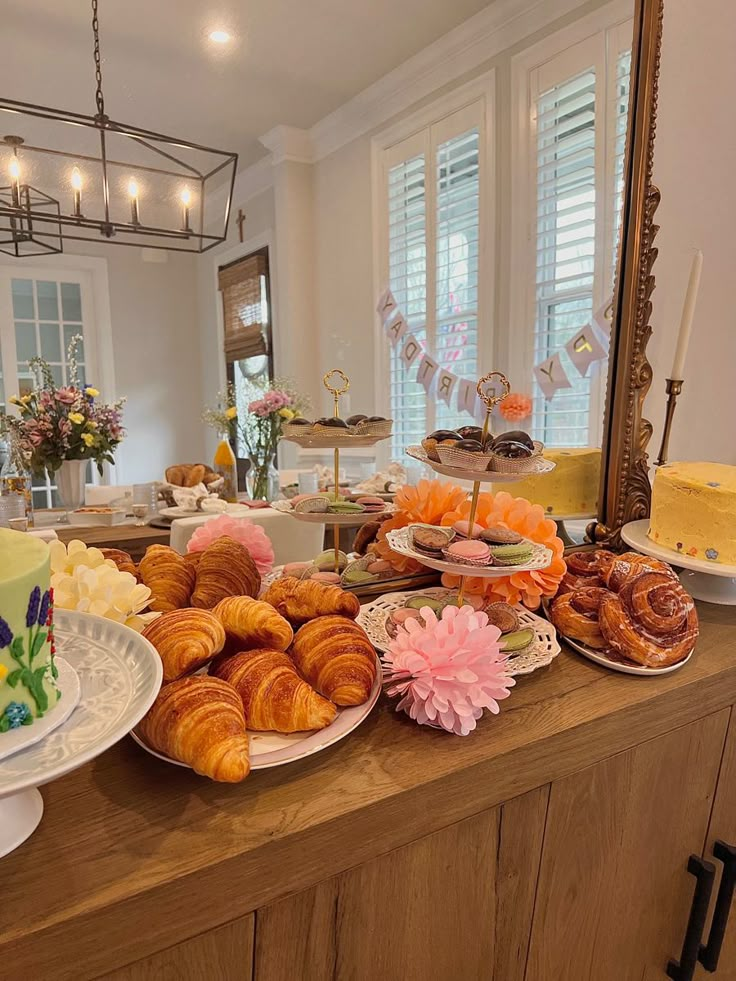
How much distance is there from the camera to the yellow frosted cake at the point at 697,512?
0.95 meters

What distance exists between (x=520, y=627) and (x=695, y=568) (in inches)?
12.3

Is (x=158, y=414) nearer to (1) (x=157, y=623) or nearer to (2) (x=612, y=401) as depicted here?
(1) (x=157, y=623)

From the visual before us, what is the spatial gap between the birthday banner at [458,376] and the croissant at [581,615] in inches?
13.8

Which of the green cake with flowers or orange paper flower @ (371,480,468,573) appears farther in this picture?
orange paper flower @ (371,480,468,573)

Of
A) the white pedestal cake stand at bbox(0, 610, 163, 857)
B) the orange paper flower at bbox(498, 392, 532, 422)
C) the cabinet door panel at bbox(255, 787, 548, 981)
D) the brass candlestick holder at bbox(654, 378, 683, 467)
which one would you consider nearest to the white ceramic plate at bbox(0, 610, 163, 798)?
the white pedestal cake stand at bbox(0, 610, 163, 857)

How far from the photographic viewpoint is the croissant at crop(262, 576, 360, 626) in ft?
2.41

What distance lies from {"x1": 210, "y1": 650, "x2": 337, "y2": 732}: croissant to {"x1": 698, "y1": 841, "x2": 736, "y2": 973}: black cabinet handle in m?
0.65

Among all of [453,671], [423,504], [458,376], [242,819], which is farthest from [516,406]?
[242,819]

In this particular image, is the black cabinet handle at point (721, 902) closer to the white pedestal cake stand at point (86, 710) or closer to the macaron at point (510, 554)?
the macaron at point (510, 554)

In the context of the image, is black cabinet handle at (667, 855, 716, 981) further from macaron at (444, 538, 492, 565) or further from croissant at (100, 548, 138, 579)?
croissant at (100, 548, 138, 579)

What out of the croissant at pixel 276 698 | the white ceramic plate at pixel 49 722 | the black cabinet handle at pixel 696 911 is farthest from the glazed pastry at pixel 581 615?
the white ceramic plate at pixel 49 722

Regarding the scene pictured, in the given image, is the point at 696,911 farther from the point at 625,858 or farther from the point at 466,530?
the point at 466,530

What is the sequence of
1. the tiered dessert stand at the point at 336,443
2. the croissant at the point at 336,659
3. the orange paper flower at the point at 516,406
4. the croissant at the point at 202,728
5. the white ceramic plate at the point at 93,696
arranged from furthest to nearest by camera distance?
the orange paper flower at the point at 516,406, the tiered dessert stand at the point at 336,443, the croissant at the point at 336,659, the croissant at the point at 202,728, the white ceramic plate at the point at 93,696

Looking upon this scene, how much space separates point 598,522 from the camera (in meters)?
1.22
